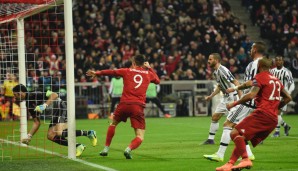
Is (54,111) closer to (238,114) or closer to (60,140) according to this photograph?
(60,140)

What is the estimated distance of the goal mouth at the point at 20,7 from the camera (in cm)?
1567

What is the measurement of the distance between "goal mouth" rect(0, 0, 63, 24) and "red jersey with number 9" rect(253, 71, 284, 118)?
534cm

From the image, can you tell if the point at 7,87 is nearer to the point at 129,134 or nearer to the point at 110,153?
the point at 129,134

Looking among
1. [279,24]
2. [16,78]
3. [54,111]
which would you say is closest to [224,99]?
[54,111]

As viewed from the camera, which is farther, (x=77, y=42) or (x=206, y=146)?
(x=77, y=42)

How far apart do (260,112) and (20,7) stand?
7.61 meters

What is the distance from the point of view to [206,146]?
17.1m

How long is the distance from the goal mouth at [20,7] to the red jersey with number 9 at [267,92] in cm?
534

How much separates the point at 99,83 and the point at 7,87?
5.84 metres

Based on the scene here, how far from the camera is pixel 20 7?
1680 centimetres

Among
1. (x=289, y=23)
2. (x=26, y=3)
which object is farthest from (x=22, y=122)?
(x=289, y=23)

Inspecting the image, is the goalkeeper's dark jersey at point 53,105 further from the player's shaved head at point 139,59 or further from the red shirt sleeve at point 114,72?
the player's shaved head at point 139,59

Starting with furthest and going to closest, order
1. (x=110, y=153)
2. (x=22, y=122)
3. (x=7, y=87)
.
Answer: (x=7, y=87)
(x=22, y=122)
(x=110, y=153)

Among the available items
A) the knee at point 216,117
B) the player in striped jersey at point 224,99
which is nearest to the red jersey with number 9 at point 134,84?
the player in striped jersey at point 224,99
